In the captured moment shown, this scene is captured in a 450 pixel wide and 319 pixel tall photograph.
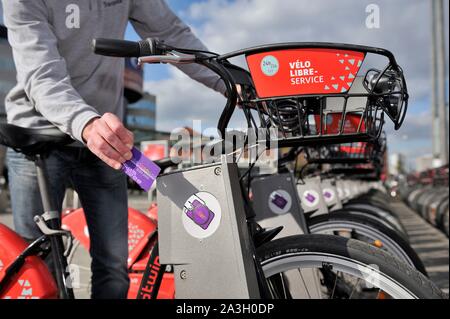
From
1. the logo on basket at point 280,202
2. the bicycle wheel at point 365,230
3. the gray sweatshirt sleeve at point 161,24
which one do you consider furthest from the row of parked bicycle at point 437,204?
the gray sweatshirt sleeve at point 161,24

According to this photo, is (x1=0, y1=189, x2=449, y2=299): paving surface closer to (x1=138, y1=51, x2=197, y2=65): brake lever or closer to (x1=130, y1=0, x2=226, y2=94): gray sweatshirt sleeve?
(x1=130, y1=0, x2=226, y2=94): gray sweatshirt sleeve

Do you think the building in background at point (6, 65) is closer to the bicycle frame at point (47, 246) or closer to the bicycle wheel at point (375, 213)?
the bicycle frame at point (47, 246)

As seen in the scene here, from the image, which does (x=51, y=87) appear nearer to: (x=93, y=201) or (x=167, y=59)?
(x=167, y=59)

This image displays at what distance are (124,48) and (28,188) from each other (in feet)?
2.67

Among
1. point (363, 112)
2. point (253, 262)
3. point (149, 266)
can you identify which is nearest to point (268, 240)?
point (253, 262)

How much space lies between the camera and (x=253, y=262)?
1.17 metres

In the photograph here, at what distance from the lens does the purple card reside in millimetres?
1129

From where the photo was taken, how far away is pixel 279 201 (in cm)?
220

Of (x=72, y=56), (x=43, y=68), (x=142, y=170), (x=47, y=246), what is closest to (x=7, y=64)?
(x=72, y=56)

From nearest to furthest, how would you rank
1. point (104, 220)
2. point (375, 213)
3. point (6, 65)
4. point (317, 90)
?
point (317, 90)
point (104, 220)
point (375, 213)
point (6, 65)

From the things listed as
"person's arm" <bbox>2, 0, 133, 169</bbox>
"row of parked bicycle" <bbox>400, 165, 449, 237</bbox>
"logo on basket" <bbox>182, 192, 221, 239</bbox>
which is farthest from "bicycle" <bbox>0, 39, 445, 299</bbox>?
"row of parked bicycle" <bbox>400, 165, 449, 237</bbox>

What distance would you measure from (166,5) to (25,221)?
102 cm
